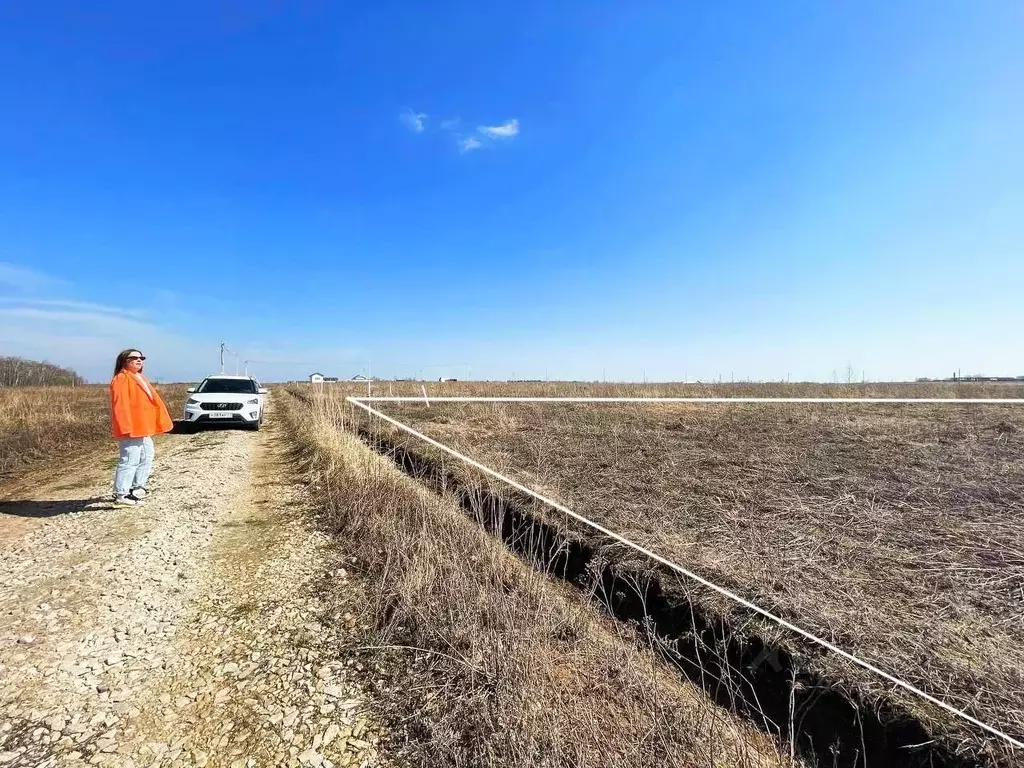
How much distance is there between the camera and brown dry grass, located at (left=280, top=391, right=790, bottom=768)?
1971 millimetres

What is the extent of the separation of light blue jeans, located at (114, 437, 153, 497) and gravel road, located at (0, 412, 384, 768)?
0.41 m

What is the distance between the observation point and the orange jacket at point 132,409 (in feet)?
17.0

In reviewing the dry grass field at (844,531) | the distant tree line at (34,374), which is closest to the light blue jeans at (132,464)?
the dry grass field at (844,531)

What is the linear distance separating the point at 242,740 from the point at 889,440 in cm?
1268

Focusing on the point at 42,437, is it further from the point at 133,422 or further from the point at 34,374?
the point at 34,374

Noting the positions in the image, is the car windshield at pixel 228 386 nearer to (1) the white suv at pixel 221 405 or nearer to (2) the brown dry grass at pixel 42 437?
(1) the white suv at pixel 221 405

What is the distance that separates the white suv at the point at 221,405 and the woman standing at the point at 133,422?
7.53 m

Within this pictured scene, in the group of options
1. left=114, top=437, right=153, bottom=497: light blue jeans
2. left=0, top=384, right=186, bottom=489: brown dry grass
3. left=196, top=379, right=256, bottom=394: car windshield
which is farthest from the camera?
left=196, top=379, right=256, bottom=394: car windshield

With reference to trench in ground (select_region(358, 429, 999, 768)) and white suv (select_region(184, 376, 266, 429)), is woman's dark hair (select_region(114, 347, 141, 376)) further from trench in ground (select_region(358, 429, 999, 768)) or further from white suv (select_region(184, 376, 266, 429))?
white suv (select_region(184, 376, 266, 429))

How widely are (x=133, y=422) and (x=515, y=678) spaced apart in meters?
5.37

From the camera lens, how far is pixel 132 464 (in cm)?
549

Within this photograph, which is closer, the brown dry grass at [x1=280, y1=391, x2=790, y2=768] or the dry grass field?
the brown dry grass at [x1=280, y1=391, x2=790, y2=768]

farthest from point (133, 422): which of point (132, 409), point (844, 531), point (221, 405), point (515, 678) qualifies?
point (221, 405)

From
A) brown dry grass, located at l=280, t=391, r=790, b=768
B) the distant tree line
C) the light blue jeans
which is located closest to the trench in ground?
brown dry grass, located at l=280, t=391, r=790, b=768
